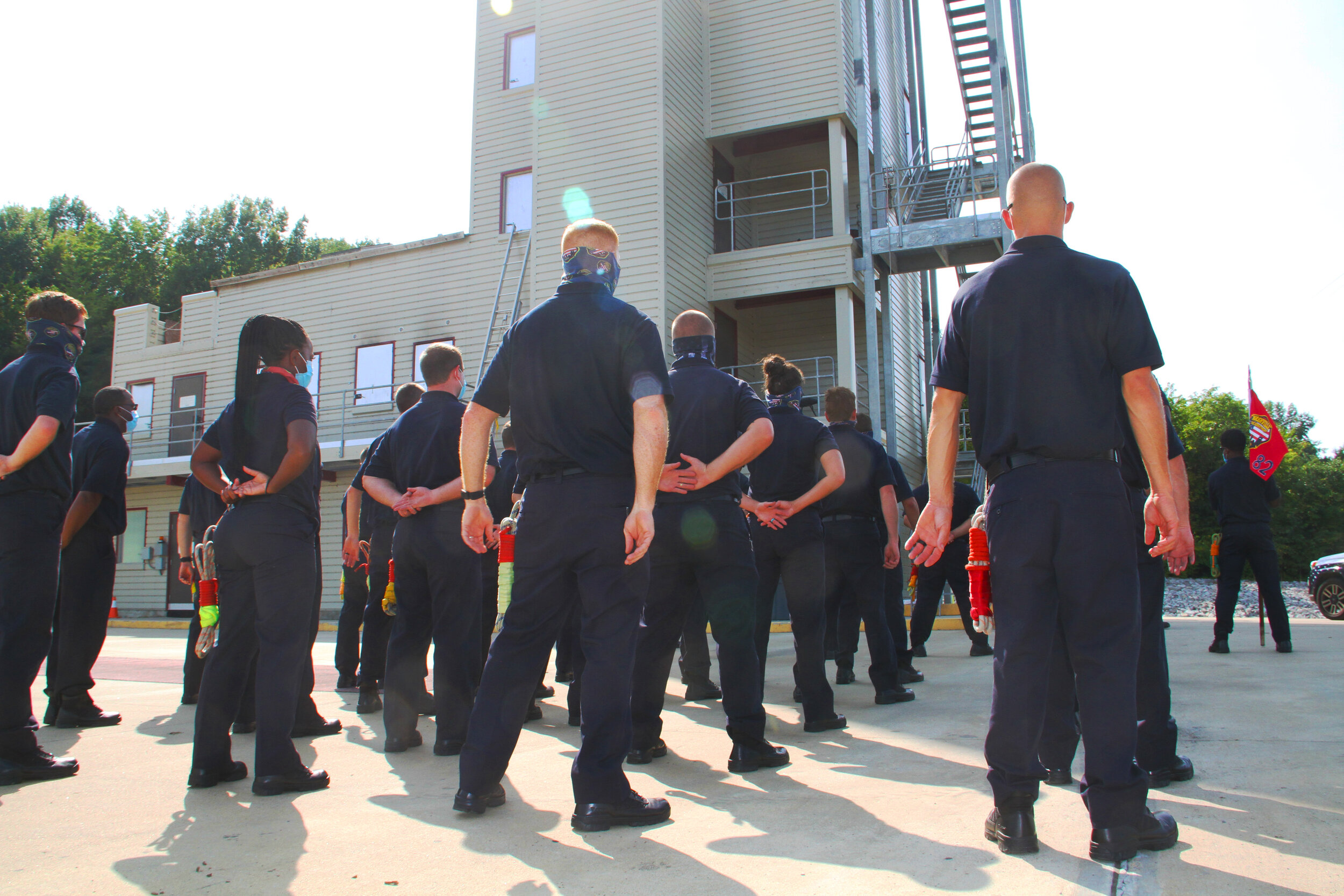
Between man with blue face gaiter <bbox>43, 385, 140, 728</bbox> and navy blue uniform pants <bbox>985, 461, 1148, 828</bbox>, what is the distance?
485 centimetres

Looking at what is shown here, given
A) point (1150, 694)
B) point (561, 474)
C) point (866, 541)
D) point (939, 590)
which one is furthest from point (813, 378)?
point (561, 474)

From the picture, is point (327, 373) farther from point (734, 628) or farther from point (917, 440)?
point (734, 628)

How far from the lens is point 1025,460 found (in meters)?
2.71

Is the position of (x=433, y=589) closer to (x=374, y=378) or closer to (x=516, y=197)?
(x=516, y=197)

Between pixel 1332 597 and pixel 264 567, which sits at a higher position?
pixel 264 567

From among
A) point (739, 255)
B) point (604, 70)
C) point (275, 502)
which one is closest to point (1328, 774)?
point (275, 502)

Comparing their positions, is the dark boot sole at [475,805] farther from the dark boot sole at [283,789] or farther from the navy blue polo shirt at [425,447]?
the navy blue polo shirt at [425,447]

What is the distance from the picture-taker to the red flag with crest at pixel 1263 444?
8.00 m

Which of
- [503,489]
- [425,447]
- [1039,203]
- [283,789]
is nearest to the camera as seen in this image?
[1039,203]

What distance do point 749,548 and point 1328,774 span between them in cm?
232

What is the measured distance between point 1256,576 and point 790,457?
17.3ft

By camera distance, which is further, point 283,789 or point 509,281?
point 509,281

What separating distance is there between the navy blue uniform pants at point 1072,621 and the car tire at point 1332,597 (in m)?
Result: 13.8

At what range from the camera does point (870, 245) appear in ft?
51.0
